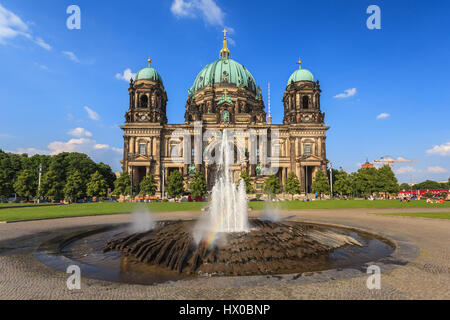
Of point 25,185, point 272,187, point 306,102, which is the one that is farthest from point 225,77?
point 25,185

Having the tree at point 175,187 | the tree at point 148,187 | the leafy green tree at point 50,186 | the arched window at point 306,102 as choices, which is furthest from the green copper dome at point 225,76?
the leafy green tree at point 50,186

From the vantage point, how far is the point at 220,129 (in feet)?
219

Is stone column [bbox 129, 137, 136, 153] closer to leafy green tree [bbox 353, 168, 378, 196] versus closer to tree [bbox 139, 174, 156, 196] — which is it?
tree [bbox 139, 174, 156, 196]

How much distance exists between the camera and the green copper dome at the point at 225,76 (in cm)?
7806

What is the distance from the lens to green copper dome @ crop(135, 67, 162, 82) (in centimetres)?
6861

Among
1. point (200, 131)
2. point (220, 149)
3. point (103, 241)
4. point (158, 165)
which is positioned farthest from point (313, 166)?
point (103, 241)

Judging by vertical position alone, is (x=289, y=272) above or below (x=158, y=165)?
below

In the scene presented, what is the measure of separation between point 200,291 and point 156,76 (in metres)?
72.8

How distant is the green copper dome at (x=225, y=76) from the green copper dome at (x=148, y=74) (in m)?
16.1

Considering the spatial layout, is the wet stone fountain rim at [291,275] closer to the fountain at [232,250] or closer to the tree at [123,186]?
the fountain at [232,250]

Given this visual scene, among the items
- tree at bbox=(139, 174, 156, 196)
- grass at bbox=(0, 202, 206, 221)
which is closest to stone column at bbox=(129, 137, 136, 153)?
tree at bbox=(139, 174, 156, 196)
